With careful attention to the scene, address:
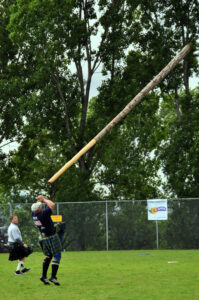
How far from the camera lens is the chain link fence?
31172 millimetres

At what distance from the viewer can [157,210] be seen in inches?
1216

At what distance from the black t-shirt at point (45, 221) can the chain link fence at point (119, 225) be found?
18.2 m

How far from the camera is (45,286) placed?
13148mm

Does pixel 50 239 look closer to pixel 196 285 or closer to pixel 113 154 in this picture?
pixel 196 285

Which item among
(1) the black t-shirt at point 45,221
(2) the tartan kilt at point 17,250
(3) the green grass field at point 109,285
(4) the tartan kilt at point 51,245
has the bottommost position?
(3) the green grass field at point 109,285

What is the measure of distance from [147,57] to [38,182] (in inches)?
789

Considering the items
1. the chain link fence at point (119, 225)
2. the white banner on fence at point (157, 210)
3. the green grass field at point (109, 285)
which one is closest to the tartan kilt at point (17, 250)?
the green grass field at point (109, 285)

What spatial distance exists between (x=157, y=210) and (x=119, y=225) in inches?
80.2

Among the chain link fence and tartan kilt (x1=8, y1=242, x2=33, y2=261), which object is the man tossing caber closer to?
tartan kilt (x1=8, y1=242, x2=33, y2=261)

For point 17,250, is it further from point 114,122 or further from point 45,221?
point 114,122

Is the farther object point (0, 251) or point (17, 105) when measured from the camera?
point (17, 105)

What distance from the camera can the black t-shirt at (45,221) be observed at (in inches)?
506

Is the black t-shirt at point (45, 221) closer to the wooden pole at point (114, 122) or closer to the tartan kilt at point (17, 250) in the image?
the wooden pole at point (114, 122)

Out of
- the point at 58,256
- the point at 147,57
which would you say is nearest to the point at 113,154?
the point at 147,57
